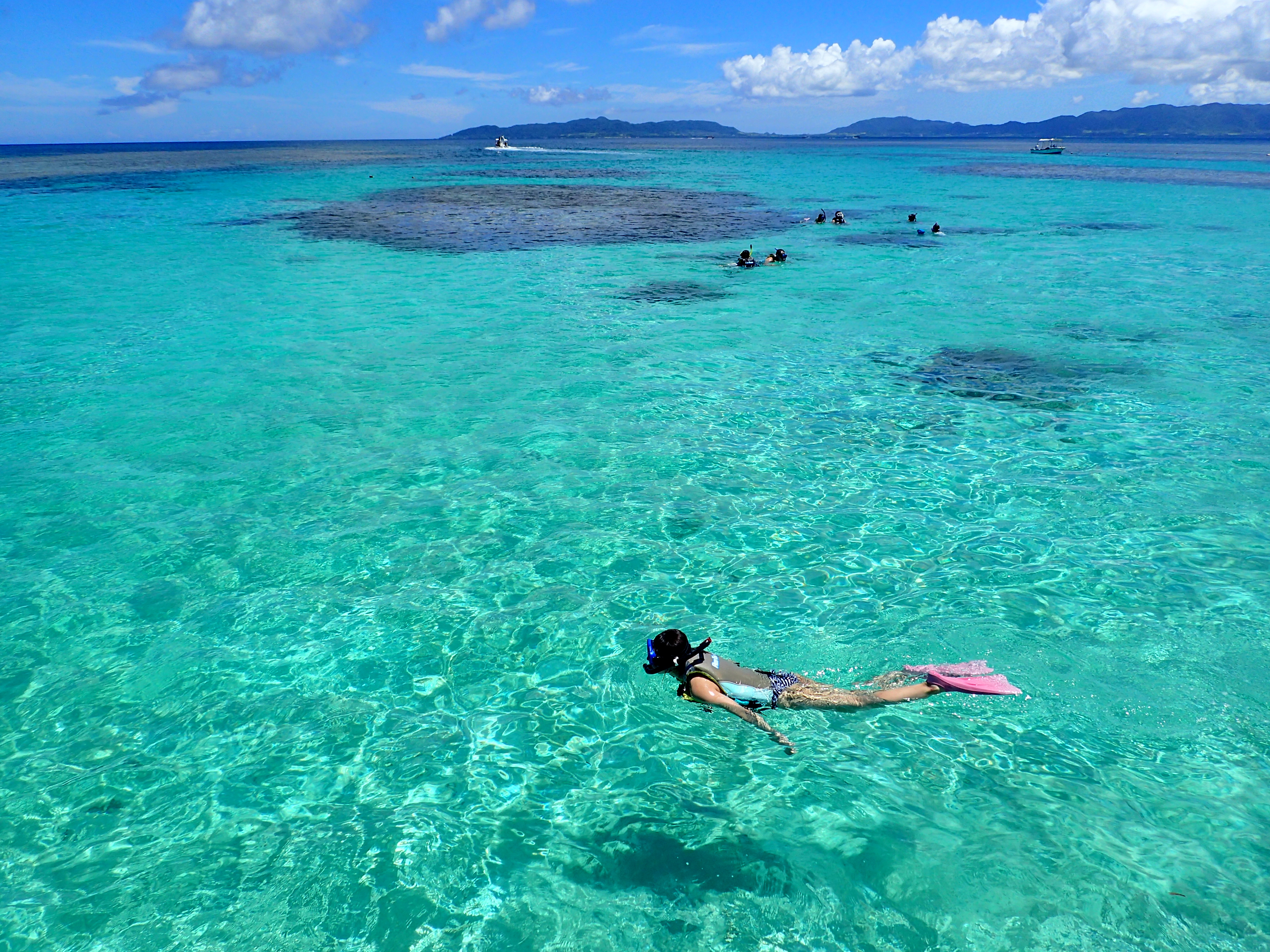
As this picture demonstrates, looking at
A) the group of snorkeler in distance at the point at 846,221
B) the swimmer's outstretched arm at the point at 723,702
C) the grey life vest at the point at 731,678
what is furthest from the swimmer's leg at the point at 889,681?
the group of snorkeler in distance at the point at 846,221

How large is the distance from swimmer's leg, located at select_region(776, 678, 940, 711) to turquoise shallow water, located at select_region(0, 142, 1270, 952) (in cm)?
23

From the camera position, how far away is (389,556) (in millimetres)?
11109

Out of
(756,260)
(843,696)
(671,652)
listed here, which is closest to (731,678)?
(671,652)

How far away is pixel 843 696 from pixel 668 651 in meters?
2.09

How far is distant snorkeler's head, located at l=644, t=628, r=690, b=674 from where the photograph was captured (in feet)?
24.5

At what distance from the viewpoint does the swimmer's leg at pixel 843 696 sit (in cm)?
805

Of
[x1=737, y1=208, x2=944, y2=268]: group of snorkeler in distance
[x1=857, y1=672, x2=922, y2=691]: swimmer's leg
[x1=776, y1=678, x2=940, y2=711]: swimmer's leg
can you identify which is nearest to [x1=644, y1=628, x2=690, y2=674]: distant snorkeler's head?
[x1=776, y1=678, x2=940, y2=711]: swimmer's leg

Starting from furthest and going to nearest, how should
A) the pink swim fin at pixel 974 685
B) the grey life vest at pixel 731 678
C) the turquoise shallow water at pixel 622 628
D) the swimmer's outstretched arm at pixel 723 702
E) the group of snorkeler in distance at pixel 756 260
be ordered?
the group of snorkeler in distance at pixel 756 260
the pink swim fin at pixel 974 685
the grey life vest at pixel 731 678
the swimmer's outstretched arm at pixel 723 702
the turquoise shallow water at pixel 622 628

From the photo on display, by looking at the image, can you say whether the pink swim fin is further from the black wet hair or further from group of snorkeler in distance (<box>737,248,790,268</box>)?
group of snorkeler in distance (<box>737,248,790,268</box>)

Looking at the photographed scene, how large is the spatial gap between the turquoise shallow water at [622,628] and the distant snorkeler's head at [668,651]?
95 centimetres

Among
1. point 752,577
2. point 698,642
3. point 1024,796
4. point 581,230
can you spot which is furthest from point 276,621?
point 581,230

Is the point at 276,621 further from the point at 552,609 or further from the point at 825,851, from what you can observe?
the point at 825,851

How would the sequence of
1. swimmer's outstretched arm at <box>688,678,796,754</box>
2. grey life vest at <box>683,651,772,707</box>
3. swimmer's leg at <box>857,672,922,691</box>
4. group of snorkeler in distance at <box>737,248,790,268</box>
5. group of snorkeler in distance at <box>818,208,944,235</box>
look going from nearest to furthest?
swimmer's outstretched arm at <box>688,678,796,754</box>, grey life vest at <box>683,651,772,707</box>, swimmer's leg at <box>857,672,922,691</box>, group of snorkeler in distance at <box>737,248,790,268</box>, group of snorkeler in distance at <box>818,208,944,235</box>

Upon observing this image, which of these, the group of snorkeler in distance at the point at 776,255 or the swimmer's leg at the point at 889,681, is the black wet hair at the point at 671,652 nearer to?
the swimmer's leg at the point at 889,681
